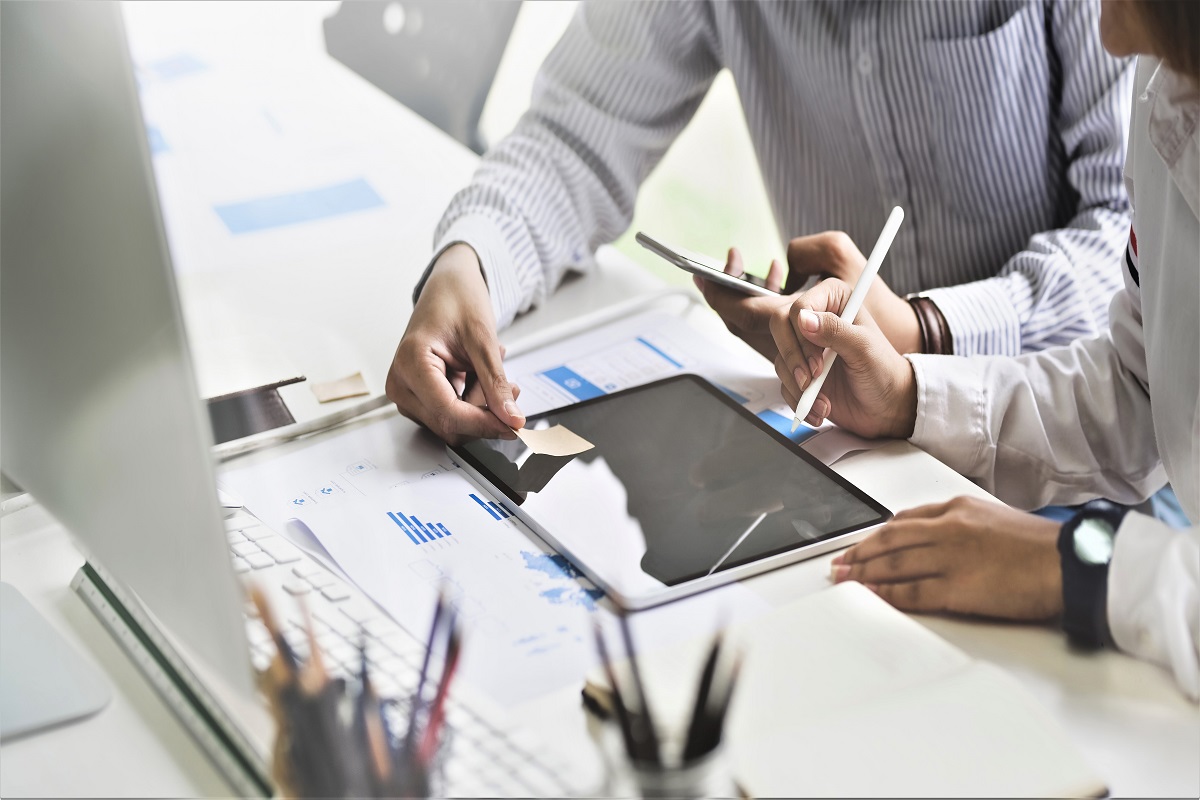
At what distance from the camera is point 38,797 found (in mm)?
479

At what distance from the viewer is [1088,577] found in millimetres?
509

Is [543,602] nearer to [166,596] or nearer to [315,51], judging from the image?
[166,596]

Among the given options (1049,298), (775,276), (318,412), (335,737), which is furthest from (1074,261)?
(335,737)

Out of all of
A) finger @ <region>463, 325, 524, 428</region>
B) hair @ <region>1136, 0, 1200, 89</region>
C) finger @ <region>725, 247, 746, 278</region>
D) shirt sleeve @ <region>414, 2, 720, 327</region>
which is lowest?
finger @ <region>463, 325, 524, 428</region>

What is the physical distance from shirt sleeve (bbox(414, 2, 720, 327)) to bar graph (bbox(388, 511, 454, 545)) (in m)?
0.33

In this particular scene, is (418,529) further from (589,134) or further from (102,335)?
(589,134)

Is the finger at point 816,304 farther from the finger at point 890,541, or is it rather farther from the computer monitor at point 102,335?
the computer monitor at point 102,335

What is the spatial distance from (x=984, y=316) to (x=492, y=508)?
1.47ft

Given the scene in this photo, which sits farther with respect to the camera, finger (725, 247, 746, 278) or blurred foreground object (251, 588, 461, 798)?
finger (725, 247, 746, 278)

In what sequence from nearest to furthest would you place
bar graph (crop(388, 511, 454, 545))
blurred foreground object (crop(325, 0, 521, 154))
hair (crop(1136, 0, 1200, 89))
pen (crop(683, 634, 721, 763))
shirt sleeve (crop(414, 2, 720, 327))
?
pen (crop(683, 634, 721, 763)) < hair (crop(1136, 0, 1200, 89)) < bar graph (crop(388, 511, 454, 545)) < shirt sleeve (crop(414, 2, 720, 327)) < blurred foreground object (crop(325, 0, 521, 154))

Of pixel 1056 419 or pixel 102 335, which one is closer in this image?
pixel 102 335

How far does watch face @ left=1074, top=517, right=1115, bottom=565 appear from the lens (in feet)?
1.66

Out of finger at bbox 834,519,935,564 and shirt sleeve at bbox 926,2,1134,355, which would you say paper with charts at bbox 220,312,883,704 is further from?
shirt sleeve at bbox 926,2,1134,355

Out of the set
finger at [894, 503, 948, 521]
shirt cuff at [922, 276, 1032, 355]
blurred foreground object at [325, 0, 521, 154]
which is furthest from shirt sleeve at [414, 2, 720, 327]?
finger at [894, 503, 948, 521]
